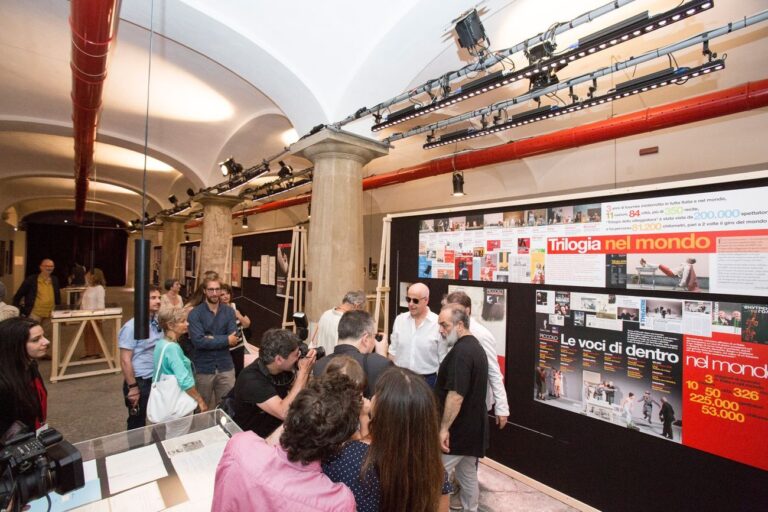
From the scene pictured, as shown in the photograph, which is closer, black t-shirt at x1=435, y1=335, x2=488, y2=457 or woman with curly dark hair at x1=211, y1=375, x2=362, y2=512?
woman with curly dark hair at x1=211, y1=375, x2=362, y2=512

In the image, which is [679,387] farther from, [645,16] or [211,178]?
[211,178]

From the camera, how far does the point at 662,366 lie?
8.59 ft

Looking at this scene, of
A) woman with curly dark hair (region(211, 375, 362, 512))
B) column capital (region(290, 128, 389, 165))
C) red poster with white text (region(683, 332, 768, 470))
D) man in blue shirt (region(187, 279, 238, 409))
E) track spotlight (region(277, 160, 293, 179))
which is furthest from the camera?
track spotlight (region(277, 160, 293, 179))

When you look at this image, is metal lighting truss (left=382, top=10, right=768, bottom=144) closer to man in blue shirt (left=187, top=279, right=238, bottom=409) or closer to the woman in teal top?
man in blue shirt (left=187, top=279, right=238, bottom=409)

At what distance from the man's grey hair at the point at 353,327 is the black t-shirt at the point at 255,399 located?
1.73ft

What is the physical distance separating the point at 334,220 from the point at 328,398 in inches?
154

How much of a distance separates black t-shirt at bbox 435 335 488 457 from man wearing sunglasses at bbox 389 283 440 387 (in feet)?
2.42

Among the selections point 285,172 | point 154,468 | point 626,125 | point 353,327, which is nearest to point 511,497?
point 353,327

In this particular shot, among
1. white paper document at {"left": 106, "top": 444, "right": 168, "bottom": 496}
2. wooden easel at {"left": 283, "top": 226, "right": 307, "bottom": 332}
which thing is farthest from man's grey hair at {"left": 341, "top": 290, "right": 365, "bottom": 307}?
wooden easel at {"left": 283, "top": 226, "right": 307, "bottom": 332}

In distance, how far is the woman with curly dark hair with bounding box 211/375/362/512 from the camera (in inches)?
42.9

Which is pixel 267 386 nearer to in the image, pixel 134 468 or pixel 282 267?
pixel 134 468

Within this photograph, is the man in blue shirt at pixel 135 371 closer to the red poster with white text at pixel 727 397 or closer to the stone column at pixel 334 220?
the stone column at pixel 334 220

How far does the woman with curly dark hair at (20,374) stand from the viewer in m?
2.01

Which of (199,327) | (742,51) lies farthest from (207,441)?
(742,51)
